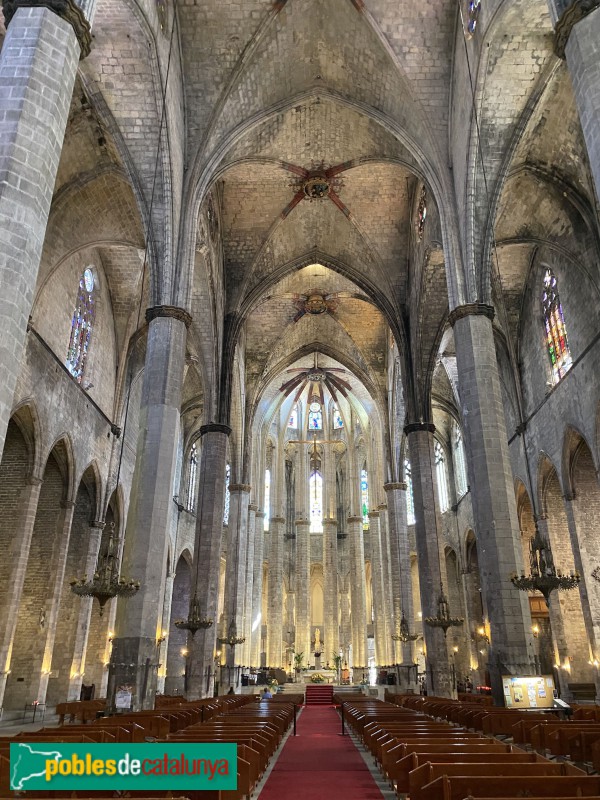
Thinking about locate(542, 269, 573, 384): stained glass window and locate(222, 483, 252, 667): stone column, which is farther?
A: locate(222, 483, 252, 667): stone column

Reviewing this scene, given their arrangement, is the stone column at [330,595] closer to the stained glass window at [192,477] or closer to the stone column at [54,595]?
the stained glass window at [192,477]

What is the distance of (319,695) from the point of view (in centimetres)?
3088

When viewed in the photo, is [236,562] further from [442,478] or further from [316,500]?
[316,500]

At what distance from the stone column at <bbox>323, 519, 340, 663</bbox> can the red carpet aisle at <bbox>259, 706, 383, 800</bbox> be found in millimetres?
27603

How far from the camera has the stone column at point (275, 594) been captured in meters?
38.6

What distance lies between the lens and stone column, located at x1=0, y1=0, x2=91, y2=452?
23.6ft

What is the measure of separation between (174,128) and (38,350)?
7.84 meters

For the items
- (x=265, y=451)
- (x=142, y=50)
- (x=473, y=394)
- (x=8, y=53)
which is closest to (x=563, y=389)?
(x=473, y=394)

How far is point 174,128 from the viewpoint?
56.9ft

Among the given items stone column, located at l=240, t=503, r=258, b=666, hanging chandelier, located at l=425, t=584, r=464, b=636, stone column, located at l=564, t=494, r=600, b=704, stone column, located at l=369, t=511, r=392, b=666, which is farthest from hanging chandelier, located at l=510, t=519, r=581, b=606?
stone column, located at l=369, t=511, r=392, b=666


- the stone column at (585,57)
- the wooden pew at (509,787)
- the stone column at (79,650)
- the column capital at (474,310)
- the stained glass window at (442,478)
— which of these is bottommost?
the wooden pew at (509,787)

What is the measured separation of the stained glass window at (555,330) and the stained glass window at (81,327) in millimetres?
17326

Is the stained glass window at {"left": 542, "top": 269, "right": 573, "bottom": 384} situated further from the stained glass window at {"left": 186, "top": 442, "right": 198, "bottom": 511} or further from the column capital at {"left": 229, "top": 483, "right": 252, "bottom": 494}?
the stained glass window at {"left": 186, "top": 442, "right": 198, "bottom": 511}

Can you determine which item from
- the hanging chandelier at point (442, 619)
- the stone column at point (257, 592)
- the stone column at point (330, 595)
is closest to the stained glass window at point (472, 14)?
the hanging chandelier at point (442, 619)
